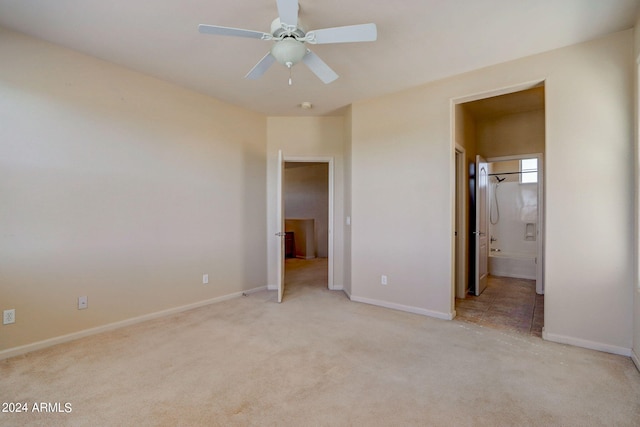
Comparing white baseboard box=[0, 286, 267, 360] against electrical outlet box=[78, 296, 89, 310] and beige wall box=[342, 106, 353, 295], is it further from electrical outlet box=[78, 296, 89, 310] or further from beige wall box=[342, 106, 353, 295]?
beige wall box=[342, 106, 353, 295]

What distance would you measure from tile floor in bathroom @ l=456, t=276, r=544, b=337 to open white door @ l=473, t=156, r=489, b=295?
0.71 feet

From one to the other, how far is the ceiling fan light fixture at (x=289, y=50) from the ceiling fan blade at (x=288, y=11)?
132 mm

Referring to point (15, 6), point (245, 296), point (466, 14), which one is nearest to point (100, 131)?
point (15, 6)

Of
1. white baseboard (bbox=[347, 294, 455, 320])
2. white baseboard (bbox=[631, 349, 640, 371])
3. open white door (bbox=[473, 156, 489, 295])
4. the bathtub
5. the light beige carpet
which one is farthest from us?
the bathtub

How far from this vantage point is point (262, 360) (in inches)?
93.3

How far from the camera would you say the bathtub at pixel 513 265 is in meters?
5.32

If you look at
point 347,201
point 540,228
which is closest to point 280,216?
point 347,201

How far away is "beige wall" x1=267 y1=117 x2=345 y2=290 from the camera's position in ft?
14.9

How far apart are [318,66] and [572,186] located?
2358 mm

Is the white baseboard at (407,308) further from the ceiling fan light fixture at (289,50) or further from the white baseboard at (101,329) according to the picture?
the ceiling fan light fixture at (289,50)

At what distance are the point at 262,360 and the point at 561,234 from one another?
8.95 ft

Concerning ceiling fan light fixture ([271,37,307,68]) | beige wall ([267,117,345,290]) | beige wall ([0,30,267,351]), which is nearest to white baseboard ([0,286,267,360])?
beige wall ([0,30,267,351])

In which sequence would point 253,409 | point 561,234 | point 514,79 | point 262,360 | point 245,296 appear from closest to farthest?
point 253,409
point 262,360
point 561,234
point 514,79
point 245,296

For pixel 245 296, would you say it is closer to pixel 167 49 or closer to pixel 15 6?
pixel 167 49
